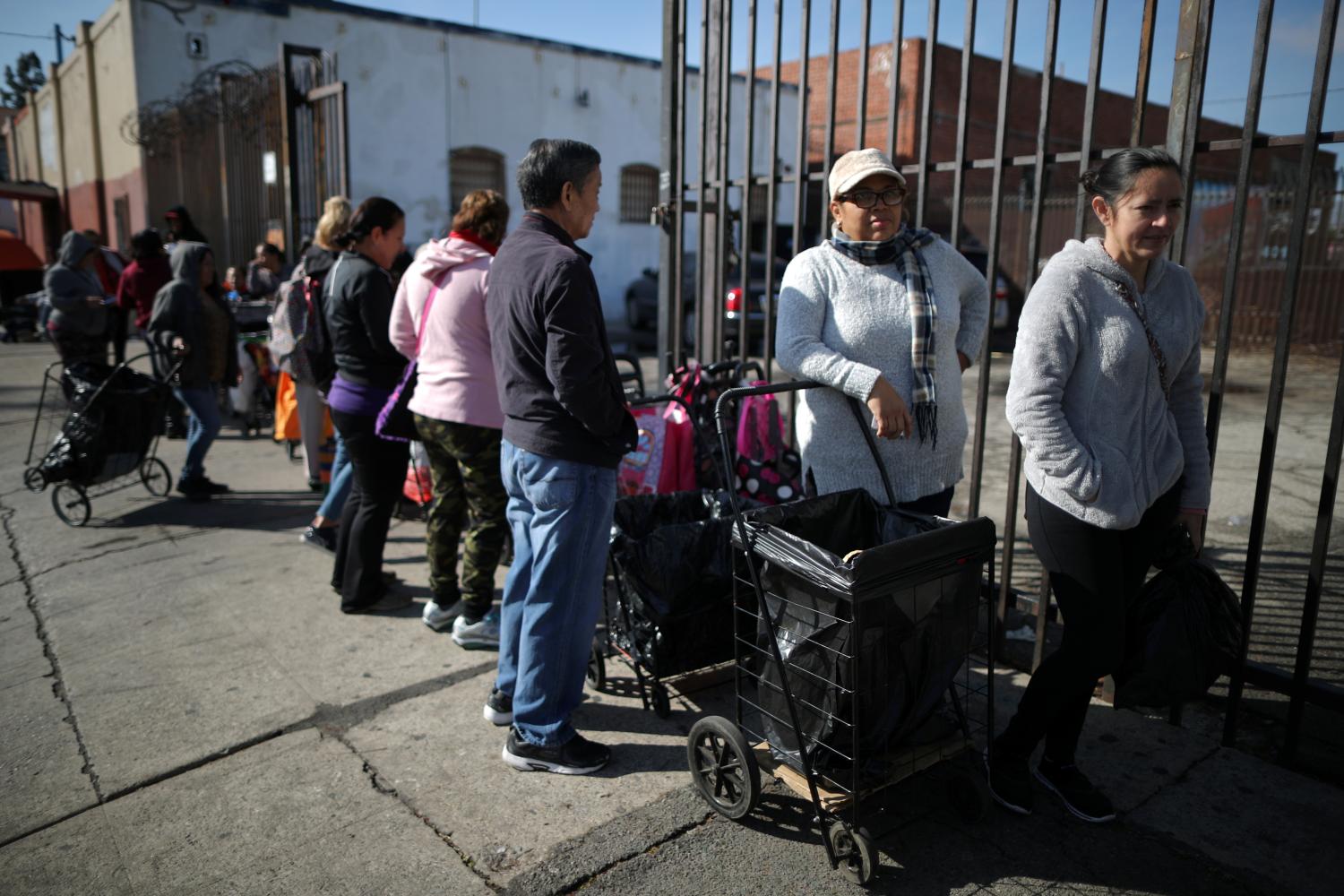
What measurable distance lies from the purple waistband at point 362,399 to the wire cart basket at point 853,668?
7.12ft

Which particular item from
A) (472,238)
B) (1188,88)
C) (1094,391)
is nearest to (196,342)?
(472,238)

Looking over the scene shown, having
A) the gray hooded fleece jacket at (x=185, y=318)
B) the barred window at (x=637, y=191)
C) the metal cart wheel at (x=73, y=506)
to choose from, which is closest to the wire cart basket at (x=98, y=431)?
the metal cart wheel at (x=73, y=506)

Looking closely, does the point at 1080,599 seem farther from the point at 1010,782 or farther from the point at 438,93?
the point at 438,93

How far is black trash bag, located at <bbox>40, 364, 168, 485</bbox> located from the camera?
566cm

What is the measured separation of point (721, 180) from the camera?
15.2 ft

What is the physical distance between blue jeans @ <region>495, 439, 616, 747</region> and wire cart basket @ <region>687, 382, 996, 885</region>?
1.64 ft

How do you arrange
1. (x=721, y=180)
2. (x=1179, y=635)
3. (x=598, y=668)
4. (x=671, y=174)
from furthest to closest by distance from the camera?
(x=671, y=174) < (x=721, y=180) < (x=598, y=668) < (x=1179, y=635)

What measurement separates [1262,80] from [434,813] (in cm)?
337

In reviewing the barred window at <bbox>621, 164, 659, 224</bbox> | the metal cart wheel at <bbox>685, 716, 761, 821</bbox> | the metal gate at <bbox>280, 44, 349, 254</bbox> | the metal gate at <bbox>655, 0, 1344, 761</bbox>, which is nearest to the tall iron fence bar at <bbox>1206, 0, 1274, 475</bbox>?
the metal gate at <bbox>655, 0, 1344, 761</bbox>

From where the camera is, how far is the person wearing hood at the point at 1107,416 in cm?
251

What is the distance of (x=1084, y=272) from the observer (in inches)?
100

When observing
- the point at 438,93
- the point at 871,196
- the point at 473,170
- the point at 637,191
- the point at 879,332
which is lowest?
the point at 879,332

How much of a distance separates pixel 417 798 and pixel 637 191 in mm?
19174

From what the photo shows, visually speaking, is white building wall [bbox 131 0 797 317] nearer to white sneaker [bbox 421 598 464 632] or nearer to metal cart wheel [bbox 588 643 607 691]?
white sneaker [bbox 421 598 464 632]
